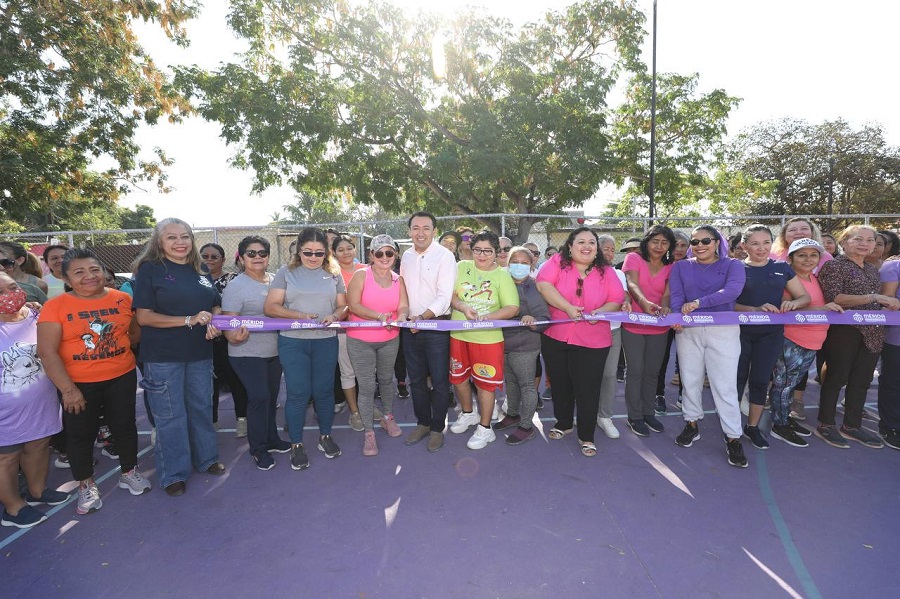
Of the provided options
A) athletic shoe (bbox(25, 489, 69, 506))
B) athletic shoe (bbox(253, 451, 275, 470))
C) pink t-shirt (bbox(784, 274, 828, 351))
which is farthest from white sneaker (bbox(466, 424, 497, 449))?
athletic shoe (bbox(25, 489, 69, 506))

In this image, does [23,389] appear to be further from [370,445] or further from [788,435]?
[788,435]

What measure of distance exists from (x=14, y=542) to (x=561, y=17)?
56.6 ft

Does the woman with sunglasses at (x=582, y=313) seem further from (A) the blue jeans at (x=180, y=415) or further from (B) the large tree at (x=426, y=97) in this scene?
(B) the large tree at (x=426, y=97)

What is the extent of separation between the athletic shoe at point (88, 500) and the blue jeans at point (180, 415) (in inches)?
15.7

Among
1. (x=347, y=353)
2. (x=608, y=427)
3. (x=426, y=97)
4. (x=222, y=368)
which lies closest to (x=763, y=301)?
(x=608, y=427)

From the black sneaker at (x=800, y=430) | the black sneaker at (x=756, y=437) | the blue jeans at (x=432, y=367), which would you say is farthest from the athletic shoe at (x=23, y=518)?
the black sneaker at (x=800, y=430)

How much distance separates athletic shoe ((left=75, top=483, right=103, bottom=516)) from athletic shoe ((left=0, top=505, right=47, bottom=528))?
0.22m

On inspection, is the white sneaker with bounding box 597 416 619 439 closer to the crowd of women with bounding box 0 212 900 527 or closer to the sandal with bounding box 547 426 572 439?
the crowd of women with bounding box 0 212 900 527

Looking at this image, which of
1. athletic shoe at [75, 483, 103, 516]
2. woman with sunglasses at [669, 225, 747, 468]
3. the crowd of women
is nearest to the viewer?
athletic shoe at [75, 483, 103, 516]

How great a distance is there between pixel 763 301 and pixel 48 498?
19.8 feet

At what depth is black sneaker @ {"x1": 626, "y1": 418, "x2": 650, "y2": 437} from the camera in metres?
4.34

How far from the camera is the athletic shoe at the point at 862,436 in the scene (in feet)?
13.4

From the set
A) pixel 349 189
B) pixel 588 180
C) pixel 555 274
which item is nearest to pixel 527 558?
pixel 555 274

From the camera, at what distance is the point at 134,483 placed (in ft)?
11.4
